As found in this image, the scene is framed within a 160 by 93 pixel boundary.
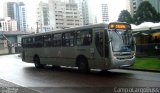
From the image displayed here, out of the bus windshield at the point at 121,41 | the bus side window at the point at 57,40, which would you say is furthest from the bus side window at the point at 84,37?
the bus side window at the point at 57,40

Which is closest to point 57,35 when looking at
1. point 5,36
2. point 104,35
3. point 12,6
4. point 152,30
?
point 104,35

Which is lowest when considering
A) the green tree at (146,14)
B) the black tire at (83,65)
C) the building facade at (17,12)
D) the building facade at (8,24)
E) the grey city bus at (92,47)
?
the black tire at (83,65)

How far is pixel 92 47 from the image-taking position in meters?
17.8

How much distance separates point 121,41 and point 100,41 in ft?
3.71

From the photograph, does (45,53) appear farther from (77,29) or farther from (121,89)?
(121,89)

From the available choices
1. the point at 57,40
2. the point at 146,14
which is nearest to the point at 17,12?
the point at 146,14

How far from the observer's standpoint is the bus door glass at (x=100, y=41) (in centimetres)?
1692

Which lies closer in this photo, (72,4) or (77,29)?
(77,29)

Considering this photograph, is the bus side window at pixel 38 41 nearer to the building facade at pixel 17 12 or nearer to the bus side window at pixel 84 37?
the bus side window at pixel 84 37

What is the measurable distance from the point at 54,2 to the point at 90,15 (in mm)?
14397

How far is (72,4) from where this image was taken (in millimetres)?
101375

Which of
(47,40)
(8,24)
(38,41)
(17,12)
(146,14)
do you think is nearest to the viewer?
(47,40)

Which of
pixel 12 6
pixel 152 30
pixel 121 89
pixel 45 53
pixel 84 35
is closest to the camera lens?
pixel 121 89

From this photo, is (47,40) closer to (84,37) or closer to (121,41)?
(84,37)
